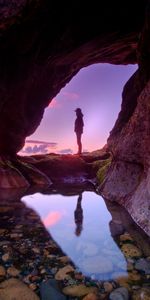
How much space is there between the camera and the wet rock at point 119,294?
2.78m

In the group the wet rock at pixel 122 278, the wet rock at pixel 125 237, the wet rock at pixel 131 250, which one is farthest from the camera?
the wet rock at pixel 125 237

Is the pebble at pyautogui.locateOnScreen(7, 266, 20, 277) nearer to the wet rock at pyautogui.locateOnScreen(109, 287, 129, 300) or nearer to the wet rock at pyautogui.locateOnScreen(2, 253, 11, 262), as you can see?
the wet rock at pyautogui.locateOnScreen(2, 253, 11, 262)

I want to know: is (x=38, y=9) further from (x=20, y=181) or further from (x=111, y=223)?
(x=20, y=181)

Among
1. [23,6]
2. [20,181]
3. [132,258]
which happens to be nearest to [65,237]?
[132,258]

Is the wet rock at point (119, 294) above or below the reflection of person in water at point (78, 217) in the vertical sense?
above

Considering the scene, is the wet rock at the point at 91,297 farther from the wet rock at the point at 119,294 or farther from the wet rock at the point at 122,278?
the wet rock at the point at 122,278

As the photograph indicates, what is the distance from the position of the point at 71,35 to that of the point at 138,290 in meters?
9.65

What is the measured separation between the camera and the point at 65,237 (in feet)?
16.0

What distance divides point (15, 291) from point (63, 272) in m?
0.71

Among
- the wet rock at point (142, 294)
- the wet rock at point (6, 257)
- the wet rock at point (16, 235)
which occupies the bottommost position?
the wet rock at point (16, 235)

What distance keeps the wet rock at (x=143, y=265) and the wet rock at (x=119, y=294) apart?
23.4 inches

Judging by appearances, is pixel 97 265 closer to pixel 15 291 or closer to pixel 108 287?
pixel 108 287

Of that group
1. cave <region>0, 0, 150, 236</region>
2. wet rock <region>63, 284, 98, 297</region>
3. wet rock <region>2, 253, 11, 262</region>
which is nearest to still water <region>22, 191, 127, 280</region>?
wet rock <region>63, 284, 98, 297</region>

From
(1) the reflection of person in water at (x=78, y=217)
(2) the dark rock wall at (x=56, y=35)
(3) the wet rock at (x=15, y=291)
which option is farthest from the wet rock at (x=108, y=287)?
(2) the dark rock wall at (x=56, y=35)
